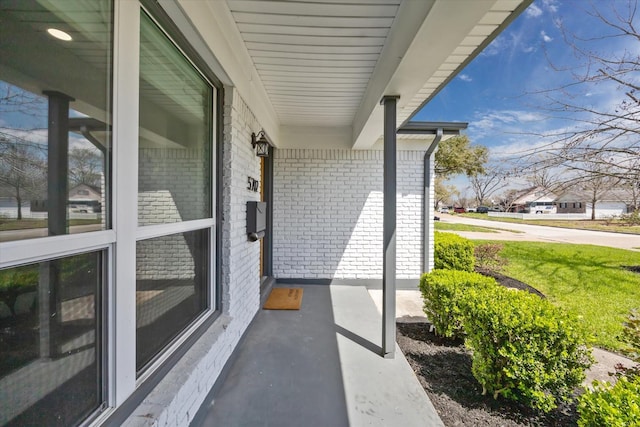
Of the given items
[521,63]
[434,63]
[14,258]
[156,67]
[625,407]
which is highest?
[521,63]

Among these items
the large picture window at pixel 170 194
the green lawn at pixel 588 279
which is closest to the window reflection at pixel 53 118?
the large picture window at pixel 170 194

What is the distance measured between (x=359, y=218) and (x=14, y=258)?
4.79 metres

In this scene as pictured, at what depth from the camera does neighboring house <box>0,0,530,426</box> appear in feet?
3.09

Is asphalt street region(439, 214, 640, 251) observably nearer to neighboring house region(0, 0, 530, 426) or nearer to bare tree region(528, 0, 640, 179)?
bare tree region(528, 0, 640, 179)

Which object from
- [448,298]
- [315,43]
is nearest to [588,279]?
[448,298]

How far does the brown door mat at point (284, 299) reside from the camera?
13.0ft

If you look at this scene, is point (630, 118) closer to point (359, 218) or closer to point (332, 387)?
point (359, 218)

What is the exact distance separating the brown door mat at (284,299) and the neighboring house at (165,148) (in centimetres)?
48

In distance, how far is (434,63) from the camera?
2154mm

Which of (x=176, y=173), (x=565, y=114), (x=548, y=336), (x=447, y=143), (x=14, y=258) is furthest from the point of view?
(x=447, y=143)

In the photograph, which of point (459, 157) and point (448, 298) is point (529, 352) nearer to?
point (448, 298)

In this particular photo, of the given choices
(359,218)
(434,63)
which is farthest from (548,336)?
(359,218)

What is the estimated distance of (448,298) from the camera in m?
2.95

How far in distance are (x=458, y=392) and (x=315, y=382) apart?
1.17 metres
